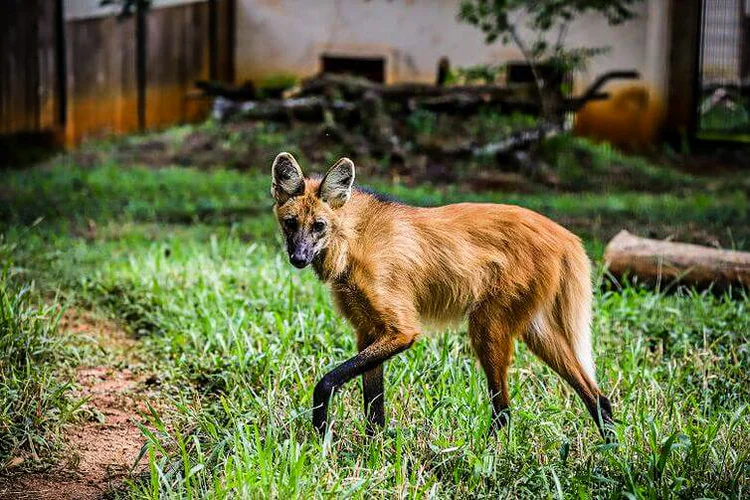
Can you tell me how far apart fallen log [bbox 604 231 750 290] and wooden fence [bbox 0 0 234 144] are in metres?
5.49

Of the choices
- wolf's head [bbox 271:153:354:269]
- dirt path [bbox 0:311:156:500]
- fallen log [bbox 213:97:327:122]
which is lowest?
dirt path [bbox 0:311:156:500]

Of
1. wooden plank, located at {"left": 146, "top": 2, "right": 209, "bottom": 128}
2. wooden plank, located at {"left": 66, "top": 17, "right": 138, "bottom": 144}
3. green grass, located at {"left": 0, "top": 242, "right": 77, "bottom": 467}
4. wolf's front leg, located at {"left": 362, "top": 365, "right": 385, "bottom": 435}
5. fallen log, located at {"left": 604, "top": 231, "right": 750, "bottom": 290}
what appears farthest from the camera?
wooden plank, located at {"left": 146, "top": 2, "right": 209, "bottom": 128}

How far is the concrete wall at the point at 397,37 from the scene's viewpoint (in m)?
9.91

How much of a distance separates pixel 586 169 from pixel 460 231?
5.95m

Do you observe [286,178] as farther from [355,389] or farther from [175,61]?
[175,61]

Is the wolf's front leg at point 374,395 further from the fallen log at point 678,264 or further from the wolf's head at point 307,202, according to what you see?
the fallen log at point 678,264

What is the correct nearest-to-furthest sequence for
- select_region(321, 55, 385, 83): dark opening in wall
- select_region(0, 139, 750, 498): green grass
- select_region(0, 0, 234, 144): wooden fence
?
select_region(0, 139, 750, 498): green grass, select_region(0, 0, 234, 144): wooden fence, select_region(321, 55, 385, 83): dark opening in wall

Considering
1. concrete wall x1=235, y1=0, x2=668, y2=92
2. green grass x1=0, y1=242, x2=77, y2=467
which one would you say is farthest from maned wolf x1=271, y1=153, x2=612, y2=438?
concrete wall x1=235, y1=0, x2=668, y2=92

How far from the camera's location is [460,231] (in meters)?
3.23

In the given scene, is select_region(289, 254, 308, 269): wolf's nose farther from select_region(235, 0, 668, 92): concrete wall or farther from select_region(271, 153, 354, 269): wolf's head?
select_region(235, 0, 668, 92): concrete wall

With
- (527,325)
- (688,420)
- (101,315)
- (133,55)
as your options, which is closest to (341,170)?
(527,325)

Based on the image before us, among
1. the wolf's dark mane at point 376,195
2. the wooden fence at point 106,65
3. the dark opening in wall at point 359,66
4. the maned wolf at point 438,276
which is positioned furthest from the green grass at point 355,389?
the dark opening in wall at point 359,66

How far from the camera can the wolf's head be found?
292 cm

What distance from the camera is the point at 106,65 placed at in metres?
9.31
